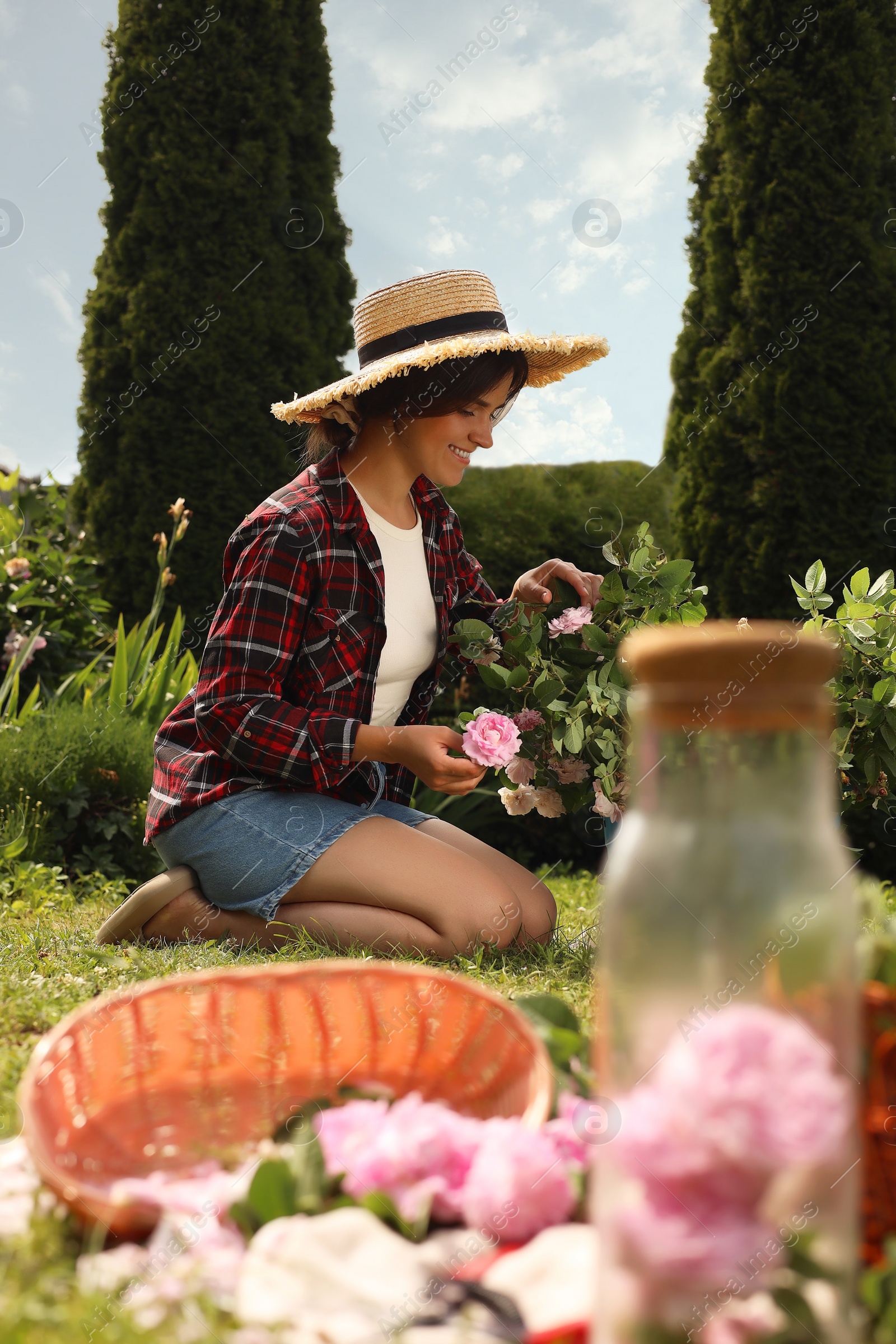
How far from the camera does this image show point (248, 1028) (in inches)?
46.7

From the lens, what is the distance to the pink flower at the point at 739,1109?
0.58 meters

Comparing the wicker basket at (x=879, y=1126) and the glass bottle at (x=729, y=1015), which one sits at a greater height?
the glass bottle at (x=729, y=1015)

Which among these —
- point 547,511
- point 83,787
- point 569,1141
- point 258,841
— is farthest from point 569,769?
point 547,511

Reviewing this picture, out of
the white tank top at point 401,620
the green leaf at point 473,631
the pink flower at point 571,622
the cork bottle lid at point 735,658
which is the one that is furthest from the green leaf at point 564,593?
the cork bottle lid at point 735,658

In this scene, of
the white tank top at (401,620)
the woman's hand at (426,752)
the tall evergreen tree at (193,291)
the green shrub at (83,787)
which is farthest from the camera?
the tall evergreen tree at (193,291)

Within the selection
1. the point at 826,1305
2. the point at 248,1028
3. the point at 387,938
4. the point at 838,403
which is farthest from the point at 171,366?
the point at 826,1305

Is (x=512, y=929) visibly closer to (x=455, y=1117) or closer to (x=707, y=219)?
(x=455, y=1117)

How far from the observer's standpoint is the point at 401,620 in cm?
281

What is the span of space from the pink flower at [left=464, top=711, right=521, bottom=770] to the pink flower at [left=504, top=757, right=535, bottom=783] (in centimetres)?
22

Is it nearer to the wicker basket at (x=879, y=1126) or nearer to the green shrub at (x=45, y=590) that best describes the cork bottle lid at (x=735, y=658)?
the wicker basket at (x=879, y=1126)

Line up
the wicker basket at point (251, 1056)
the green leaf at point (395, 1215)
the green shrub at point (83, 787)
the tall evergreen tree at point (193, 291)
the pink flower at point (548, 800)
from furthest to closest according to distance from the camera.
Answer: the tall evergreen tree at point (193, 291) < the green shrub at point (83, 787) < the pink flower at point (548, 800) < the wicker basket at point (251, 1056) < the green leaf at point (395, 1215)

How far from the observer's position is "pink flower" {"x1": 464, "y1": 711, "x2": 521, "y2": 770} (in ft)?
7.66

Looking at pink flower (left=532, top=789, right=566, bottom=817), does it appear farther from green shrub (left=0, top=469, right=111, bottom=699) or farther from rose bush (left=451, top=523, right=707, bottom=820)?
green shrub (left=0, top=469, right=111, bottom=699)

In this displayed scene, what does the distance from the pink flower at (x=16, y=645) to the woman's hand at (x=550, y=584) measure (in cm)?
295
